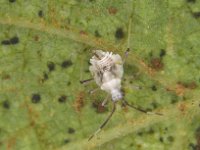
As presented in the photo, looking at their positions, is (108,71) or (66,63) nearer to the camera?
(66,63)

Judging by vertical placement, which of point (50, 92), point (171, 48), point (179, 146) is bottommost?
point (179, 146)

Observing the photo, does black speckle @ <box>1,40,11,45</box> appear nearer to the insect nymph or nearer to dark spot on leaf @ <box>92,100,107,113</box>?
the insect nymph

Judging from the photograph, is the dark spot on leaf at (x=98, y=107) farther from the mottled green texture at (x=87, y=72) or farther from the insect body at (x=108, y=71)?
the insect body at (x=108, y=71)

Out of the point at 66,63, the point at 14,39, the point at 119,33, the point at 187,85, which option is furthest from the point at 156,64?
the point at 14,39

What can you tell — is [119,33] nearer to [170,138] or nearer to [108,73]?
[108,73]

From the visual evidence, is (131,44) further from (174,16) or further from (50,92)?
(50,92)

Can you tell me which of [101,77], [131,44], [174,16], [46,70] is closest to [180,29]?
[174,16]
